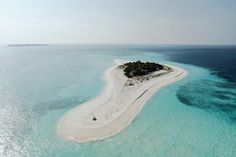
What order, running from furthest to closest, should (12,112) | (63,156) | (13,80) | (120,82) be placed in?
(13,80) → (120,82) → (12,112) → (63,156)

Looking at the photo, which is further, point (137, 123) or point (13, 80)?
point (13, 80)

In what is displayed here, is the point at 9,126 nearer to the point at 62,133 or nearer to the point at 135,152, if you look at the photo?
the point at 62,133

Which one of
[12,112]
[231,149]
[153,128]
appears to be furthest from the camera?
[12,112]

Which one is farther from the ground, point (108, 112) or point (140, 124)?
point (108, 112)

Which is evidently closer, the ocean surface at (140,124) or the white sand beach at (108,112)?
the ocean surface at (140,124)

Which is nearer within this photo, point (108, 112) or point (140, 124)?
point (140, 124)

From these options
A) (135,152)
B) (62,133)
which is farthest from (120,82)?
(135,152)

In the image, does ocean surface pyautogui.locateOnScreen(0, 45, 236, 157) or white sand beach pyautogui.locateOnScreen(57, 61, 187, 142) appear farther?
white sand beach pyautogui.locateOnScreen(57, 61, 187, 142)
